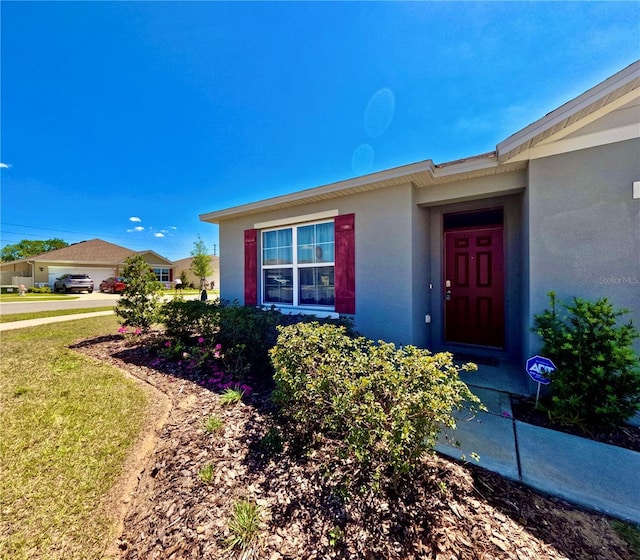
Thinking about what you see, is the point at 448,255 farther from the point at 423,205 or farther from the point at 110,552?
the point at 110,552

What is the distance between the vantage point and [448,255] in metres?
5.30

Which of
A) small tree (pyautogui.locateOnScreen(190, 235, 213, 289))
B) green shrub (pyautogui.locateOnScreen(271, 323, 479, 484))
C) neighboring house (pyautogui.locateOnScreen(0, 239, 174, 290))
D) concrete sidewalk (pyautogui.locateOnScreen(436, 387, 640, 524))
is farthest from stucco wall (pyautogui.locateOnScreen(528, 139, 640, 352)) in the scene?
small tree (pyautogui.locateOnScreen(190, 235, 213, 289))

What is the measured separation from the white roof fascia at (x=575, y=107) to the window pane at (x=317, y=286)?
3360mm

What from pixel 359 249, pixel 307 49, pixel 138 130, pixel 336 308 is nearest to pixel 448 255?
pixel 359 249

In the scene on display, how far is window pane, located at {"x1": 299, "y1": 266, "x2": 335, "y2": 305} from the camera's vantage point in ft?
17.5

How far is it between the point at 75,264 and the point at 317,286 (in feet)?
106

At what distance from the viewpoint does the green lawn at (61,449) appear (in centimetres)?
180

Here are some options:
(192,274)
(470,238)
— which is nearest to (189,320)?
(470,238)

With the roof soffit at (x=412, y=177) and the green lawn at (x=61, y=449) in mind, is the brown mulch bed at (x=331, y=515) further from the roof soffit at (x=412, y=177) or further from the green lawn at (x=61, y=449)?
the roof soffit at (x=412, y=177)

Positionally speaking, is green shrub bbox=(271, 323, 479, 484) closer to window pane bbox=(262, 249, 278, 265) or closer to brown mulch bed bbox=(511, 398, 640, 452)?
brown mulch bed bbox=(511, 398, 640, 452)

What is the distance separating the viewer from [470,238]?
201 inches

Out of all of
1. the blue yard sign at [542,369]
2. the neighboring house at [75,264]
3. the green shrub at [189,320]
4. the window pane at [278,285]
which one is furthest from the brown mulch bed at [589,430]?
the neighboring house at [75,264]

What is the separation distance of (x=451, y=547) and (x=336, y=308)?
3.73m

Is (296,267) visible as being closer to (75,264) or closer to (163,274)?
(75,264)
